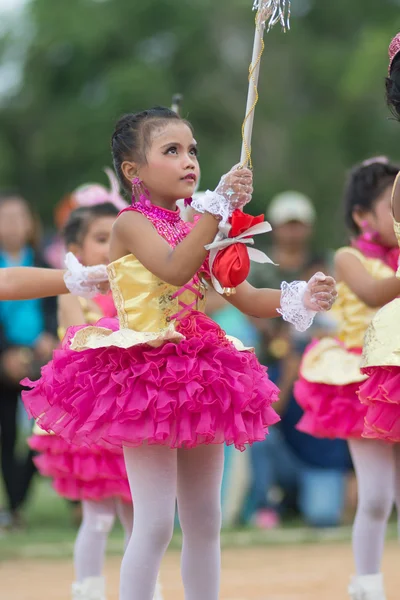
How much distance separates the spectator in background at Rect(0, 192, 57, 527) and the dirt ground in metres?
1.31

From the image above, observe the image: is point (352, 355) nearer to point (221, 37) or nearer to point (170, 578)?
point (170, 578)

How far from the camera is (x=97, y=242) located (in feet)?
16.7

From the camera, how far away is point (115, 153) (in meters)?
3.91

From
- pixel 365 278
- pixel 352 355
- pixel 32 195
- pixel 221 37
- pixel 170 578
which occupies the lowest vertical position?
pixel 170 578

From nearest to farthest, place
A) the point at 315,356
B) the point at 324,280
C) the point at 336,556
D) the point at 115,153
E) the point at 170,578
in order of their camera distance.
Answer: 1. the point at 324,280
2. the point at 115,153
3. the point at 315,356
4. the point at 170,578
5. the point at 336,556

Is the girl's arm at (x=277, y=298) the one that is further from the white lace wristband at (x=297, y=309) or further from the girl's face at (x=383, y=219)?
the girl's face at (x=383, y=219)

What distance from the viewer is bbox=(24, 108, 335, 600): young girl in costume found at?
350 centimetres

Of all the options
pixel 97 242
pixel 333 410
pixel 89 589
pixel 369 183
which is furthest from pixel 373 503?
pixel 97 242

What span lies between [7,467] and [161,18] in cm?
2300

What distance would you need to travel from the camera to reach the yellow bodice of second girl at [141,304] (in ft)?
11.8

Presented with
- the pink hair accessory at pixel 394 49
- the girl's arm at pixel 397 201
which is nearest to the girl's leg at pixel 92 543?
the girl's arm at pixel 397 201

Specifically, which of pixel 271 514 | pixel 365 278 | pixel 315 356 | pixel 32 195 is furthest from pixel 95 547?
pixel 32 195

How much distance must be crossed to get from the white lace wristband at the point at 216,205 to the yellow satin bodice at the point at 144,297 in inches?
13.0

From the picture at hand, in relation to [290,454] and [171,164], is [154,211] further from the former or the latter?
[290,454]
